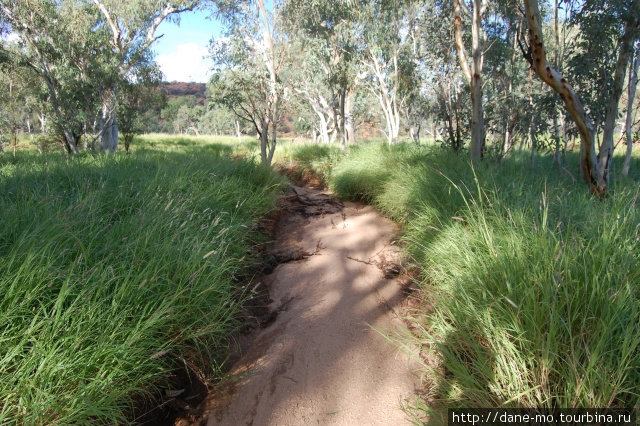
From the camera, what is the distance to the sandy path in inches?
81.1

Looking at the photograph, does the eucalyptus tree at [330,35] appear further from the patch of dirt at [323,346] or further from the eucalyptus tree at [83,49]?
the patch of dirt at [323,346]

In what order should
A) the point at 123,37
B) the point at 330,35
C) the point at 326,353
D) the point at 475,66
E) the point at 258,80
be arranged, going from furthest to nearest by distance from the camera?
the point at 123,37, the point at 330,35, the point at 258,80, the point at 475,66, the point at 326,353

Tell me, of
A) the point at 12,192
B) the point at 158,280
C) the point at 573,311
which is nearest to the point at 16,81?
the point at 12,192

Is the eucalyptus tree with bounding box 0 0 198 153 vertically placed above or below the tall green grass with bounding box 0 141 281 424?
above

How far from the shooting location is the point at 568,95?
4.07 m

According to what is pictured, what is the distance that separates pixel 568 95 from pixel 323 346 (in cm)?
372

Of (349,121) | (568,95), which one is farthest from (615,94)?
(349,121)

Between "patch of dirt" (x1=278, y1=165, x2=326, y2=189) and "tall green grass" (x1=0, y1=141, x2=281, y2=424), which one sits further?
"patch of dirt" (x1=278, y1=165, x2=326, y2=189)

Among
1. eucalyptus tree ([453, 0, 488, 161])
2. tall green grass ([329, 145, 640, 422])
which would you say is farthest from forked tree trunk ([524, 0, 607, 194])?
tall green grass ([329, 145, 640, 422])

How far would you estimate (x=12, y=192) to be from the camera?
11.2ft

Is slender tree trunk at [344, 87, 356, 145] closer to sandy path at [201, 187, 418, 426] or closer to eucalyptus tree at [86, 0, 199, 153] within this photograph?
eucalyptus tree at [86, 0, 199, 153]

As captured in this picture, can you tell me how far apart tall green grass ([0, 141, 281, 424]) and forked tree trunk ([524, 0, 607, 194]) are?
352cm

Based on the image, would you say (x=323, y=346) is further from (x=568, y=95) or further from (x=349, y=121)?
(x=349, y=121)

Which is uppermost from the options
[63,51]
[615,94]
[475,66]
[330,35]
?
[330,35]
